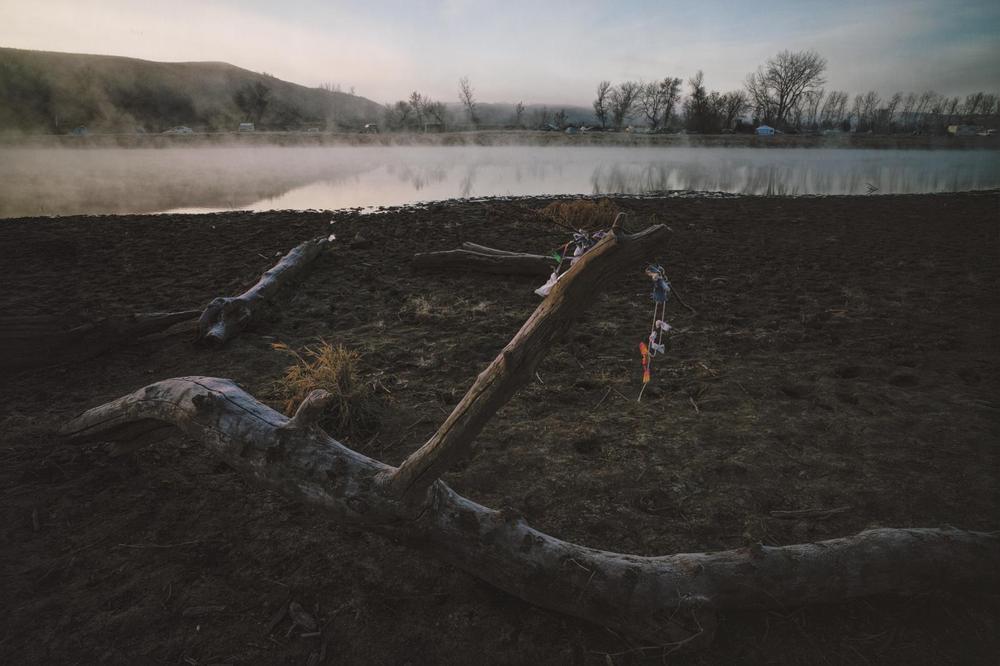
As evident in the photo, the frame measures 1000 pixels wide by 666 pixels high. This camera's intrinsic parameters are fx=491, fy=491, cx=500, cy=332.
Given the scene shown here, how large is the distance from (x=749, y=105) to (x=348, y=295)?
316ft

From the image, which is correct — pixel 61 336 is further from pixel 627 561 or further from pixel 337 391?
pixel 627 561

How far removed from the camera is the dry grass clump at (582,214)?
11.7m

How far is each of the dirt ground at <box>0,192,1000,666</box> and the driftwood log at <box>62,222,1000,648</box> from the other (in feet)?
0.46

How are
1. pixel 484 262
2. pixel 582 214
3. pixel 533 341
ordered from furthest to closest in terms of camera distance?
pixel 582 214 < pixel 484 262 < pixel 533 341

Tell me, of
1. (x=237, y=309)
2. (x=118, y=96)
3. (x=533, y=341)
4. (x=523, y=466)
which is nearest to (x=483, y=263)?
(x=237, y=309)

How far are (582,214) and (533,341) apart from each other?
35.3ft

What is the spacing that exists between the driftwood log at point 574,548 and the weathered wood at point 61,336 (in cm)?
351

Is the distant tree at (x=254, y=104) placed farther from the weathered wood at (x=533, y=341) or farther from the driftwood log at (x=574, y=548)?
the weathered wood at (x=533, y=341)

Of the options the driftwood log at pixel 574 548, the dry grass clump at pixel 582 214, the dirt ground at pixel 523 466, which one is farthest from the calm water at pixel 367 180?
the driftwood log at pixel 574 548

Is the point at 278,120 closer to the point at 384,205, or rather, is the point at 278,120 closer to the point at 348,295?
the point at 384,205

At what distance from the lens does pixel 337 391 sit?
11.9 feet

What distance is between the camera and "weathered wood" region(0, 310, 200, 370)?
426 centimetres

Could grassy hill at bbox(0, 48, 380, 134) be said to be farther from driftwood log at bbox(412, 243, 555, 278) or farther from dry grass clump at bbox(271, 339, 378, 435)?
dry grass clump at bbox(271, 339, 378, 435)

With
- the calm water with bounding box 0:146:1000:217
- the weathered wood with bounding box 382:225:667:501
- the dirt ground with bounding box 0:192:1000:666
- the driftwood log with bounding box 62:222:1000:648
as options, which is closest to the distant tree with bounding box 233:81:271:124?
the calm water with bounding box 0:146:1000:217
